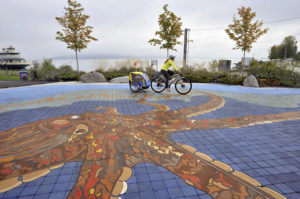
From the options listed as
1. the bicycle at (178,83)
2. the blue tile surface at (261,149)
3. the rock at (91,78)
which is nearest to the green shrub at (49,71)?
the rock at (91,78)

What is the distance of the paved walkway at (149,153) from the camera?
7.89 ft

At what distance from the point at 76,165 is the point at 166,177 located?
154 cm

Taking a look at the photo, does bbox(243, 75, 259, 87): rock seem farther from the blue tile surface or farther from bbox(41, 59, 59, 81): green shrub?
bbox(41, 59, 59, 81): green shrub

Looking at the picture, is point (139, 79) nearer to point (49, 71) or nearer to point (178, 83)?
point (178, 83)

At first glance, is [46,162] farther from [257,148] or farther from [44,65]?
[44,65]

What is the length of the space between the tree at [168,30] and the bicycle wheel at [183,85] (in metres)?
8.15

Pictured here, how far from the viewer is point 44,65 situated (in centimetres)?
1467

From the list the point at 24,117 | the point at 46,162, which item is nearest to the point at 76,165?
the point at 46,162

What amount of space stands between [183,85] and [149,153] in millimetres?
6085

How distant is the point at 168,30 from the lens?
15633 mm

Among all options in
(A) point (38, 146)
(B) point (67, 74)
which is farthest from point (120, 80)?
(A) point (38, 146)

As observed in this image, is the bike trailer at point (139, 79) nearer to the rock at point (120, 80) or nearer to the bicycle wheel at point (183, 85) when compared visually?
the bicycle wheel at point (183, 85)

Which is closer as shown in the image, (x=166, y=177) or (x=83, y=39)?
(x=166, y=177)

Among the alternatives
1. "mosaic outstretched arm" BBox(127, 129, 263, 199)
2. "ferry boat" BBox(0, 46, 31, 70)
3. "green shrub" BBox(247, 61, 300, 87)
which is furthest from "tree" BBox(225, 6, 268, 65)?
"ferry boat" BBox(0, 46, 31, 70)
